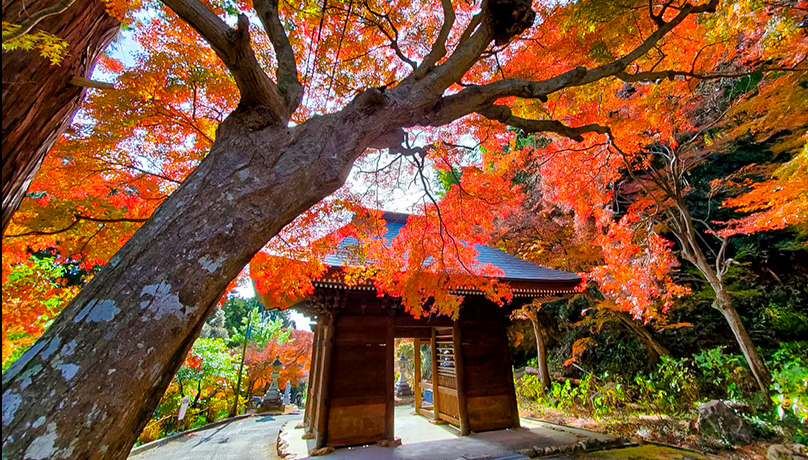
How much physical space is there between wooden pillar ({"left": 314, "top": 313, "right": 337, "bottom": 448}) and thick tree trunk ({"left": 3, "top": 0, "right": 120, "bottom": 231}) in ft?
13.4

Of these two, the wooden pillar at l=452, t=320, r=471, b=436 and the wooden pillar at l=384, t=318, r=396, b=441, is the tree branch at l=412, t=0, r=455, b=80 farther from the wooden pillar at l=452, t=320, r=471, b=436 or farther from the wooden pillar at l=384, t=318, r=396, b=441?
the wooden pillar at l=452, t=320, r=471, b=436

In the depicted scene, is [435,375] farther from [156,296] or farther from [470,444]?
[156,296]

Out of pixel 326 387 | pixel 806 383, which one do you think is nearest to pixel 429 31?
pixel 326 387

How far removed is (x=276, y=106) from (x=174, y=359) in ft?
4.41

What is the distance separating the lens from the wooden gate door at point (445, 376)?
634cm

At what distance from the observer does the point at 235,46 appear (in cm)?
168

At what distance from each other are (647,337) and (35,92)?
34.9 feet

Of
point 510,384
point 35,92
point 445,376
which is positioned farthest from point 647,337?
point 35,92

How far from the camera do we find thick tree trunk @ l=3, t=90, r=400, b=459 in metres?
0.94

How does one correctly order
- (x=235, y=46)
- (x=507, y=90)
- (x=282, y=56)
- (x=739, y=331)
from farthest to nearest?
1. (x=739, y=331)
2. (x=507, y=90)
3. (x=282, y=56)
4. (x=235, y=46)

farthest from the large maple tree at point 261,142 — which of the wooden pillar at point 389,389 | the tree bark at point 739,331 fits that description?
the wooden pillar at point 389,389

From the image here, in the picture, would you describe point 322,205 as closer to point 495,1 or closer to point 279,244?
point 279,244

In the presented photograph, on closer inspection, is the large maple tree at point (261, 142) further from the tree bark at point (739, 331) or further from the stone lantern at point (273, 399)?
the stone lantern at point (273, 399)

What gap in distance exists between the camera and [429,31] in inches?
181
